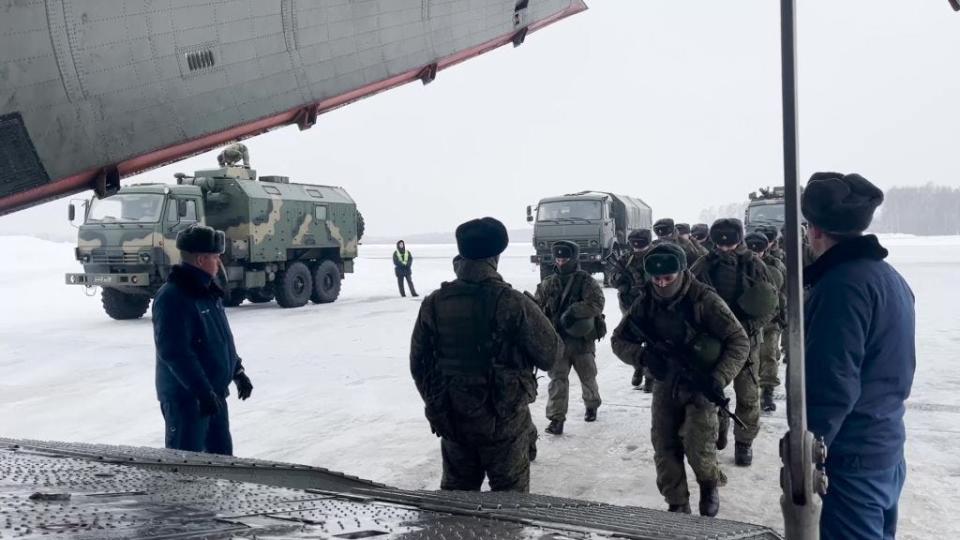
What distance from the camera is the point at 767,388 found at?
704 cm

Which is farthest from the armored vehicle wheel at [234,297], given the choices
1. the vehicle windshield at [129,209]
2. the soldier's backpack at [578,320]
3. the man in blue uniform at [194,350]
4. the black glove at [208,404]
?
the black glove at [208,404]

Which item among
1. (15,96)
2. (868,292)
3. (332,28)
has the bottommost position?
(868,292)

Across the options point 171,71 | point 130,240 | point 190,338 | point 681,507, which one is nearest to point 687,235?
point 681,507

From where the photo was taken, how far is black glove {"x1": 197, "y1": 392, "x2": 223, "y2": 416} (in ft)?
12.9

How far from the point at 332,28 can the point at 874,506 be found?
3.29 m

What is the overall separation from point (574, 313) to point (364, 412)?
205 cm

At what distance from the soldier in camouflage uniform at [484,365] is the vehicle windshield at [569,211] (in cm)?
1737

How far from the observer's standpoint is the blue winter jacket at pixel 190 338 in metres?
3.94

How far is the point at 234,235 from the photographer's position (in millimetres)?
15898

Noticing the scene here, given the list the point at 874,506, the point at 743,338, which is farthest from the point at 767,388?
the point at 874,506

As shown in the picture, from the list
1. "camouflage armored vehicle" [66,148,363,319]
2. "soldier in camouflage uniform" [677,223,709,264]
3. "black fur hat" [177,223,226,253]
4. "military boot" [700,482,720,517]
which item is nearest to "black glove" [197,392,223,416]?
"black fur hat" [177,223,226,253]

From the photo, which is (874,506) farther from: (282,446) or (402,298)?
(402,298)

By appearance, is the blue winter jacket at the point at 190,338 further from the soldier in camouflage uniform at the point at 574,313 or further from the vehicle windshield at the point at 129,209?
the vehicle windshield at the point at 129,209

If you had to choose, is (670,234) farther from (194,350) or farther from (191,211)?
(191,211)
